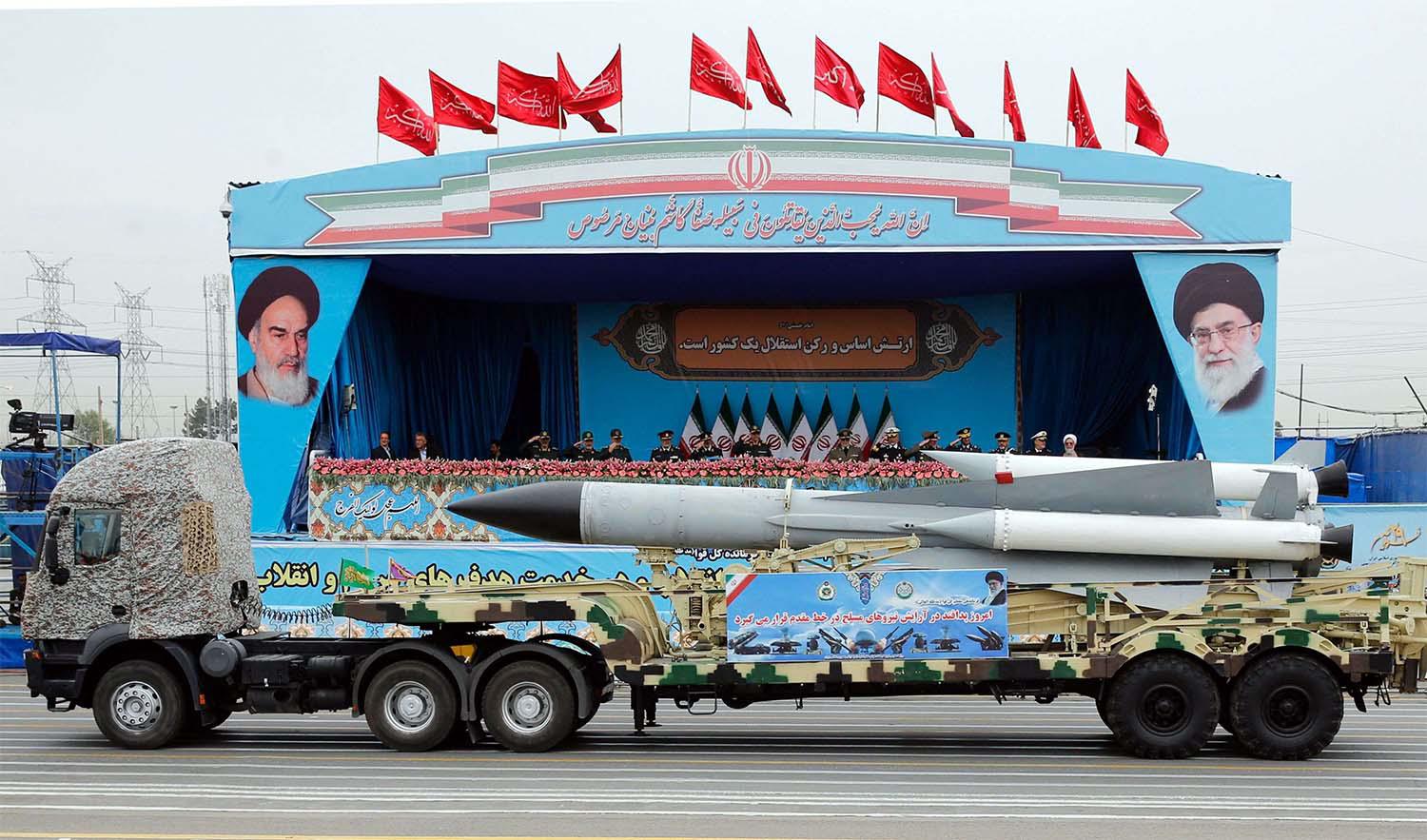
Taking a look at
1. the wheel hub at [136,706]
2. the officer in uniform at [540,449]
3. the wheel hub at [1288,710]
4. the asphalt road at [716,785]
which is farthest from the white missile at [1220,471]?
the officer in uniform at [540,449]

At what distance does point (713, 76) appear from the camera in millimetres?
22156

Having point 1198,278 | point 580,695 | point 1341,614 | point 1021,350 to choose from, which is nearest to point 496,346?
point 1021,350

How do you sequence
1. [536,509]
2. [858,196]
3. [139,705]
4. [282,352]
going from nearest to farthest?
1. [139,705]
2. [536,509]
3. [858,196]
4. [282,352]

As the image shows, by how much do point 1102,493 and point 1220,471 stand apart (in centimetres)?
145

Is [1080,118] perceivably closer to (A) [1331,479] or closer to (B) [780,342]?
(B) [780,342]

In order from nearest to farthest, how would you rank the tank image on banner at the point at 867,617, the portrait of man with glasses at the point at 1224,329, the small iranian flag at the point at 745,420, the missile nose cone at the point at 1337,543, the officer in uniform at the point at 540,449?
1. the tank image on banner at the point at 867,617
2. the missile nose cone at the point at 1337,543
3. the portrait of man with glasses at the point at 1224,329
4. the officer in uniform at the point at 540,449
5. the small iranian flag at the point at 745,420

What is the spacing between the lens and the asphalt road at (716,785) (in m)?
8.66

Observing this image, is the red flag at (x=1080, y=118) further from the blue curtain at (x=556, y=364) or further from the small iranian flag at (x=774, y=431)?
the blue curtain at (x=556, y=364)

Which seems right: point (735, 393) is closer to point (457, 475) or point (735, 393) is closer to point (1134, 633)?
point (457, 475)

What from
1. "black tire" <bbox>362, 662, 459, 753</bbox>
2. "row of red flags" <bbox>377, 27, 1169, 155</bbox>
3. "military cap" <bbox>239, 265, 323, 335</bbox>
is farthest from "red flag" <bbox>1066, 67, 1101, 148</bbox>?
"black tire" <bbox>362, 662, 459, 753</bbox>

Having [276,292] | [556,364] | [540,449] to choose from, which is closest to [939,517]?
[540,449]

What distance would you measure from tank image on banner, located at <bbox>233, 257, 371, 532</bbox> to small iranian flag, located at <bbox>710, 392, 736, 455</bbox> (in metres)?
8.30

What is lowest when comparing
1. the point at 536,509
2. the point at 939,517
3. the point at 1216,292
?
the point at 939,517

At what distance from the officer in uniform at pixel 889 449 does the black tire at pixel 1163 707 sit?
37.5 ft
